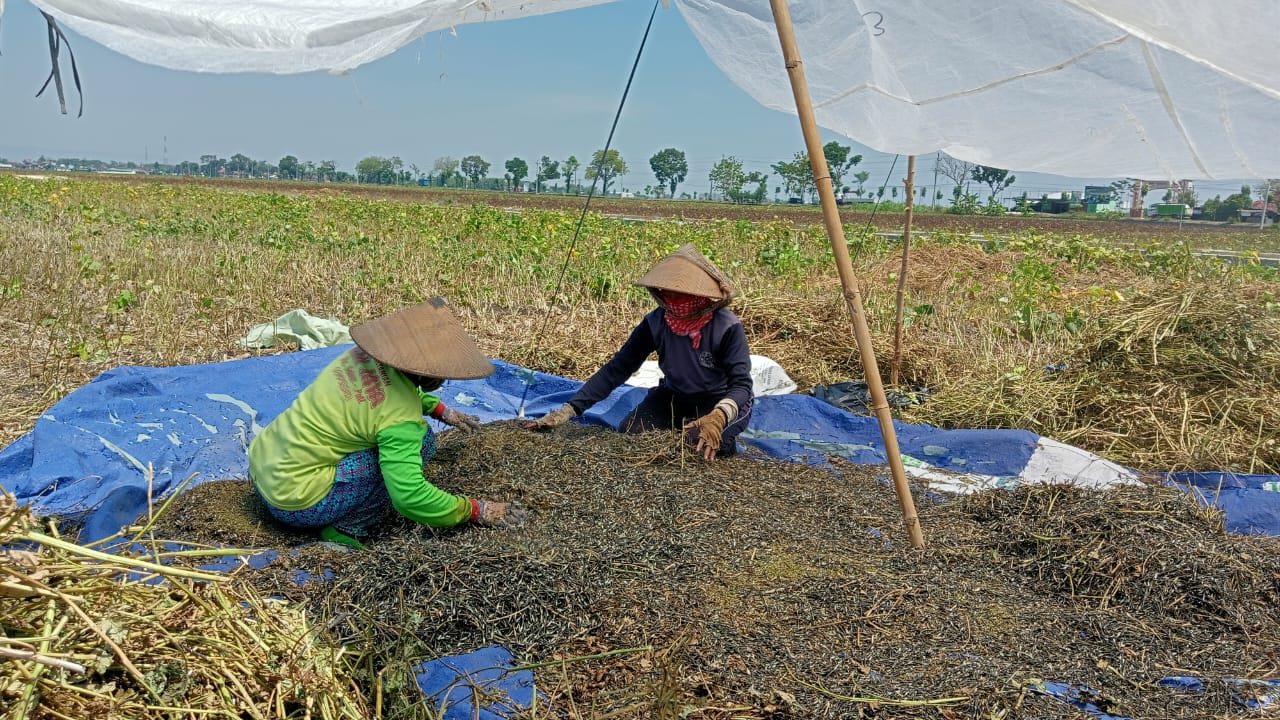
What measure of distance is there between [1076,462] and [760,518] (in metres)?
1.65

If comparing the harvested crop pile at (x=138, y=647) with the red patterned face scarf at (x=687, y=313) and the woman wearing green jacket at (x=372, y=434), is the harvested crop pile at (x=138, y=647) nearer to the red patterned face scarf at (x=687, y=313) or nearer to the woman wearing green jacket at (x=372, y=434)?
→ the woman wearing green jacket at (x=372, y=434)

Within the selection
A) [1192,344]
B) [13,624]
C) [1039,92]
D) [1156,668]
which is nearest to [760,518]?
[1156,668]

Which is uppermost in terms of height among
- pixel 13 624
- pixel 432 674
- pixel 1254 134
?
pixel 1254 134

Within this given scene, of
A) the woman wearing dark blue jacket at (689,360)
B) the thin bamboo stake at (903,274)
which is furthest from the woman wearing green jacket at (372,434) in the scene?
the thin bamboo stake at (903,274)

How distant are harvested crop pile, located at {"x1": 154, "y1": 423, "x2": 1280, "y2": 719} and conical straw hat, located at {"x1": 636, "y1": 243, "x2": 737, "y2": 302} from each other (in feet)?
2.58

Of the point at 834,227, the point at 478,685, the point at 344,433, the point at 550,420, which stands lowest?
the point at 478,685

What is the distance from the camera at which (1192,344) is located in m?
4.07

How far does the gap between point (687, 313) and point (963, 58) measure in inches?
54.2

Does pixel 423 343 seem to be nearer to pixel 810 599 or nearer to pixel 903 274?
pixel 810 599

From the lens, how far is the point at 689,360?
11.7 ft

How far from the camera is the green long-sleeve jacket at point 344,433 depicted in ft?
8.06

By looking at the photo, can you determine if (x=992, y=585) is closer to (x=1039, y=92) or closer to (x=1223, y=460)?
(x=1039, y=92)

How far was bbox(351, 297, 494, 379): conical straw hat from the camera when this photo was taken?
2.46 metres

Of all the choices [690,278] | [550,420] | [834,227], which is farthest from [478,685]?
[690,278]
